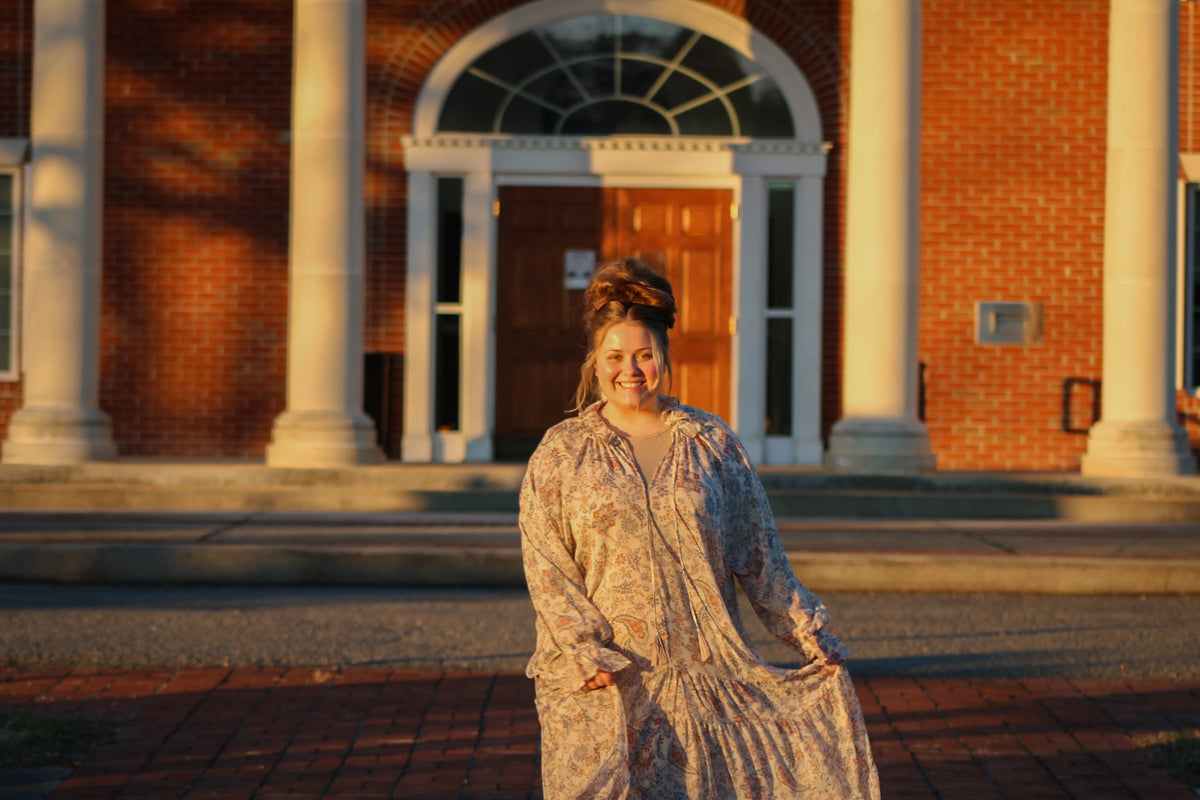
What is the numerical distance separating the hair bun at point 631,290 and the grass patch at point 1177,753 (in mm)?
2814

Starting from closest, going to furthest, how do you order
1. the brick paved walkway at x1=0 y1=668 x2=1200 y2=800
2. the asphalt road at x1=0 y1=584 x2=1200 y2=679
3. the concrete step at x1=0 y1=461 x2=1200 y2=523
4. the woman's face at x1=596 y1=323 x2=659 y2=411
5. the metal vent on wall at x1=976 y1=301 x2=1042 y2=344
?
1. the woman's face at x1=596 y1=323 x2=659 y2=411
2. the brick paved walkway at x1=0 y1=668 x2=1200 y2=800
3. the asphalt road at x1=0 y1=584 x2=1200 y2=679
4. the concrete step at x1=0 y1=461 x2=1200 y2=523
5. the metal vent on wall at x1=976 y1=301 x2=1042 y2=344

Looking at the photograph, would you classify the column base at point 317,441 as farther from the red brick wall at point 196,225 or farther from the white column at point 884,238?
the white column at point 884,238

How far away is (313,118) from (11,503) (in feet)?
13.0

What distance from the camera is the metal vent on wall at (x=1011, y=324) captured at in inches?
557

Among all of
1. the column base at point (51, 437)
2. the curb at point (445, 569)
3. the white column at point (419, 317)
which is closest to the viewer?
the curb at point (445, 569)

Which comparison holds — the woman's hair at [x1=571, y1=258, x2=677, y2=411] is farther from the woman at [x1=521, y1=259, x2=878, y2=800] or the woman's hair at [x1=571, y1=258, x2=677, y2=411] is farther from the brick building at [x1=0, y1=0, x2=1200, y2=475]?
the brick building at [x1=0, y1=0, x2=1200, y2=475]

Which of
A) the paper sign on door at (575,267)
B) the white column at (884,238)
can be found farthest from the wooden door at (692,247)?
the white column at (884,238)

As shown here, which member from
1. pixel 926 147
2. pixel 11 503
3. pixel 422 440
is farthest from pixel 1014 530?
pixel 11 503

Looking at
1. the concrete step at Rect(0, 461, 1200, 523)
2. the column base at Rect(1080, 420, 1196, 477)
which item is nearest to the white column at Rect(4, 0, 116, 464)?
the concrete step at Rect(0, 461, 1200, 523)

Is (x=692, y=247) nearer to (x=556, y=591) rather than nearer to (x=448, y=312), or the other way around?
(x=448, y=312)

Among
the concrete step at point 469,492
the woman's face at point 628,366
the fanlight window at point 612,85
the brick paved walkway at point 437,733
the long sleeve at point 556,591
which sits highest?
the fanlight window at point 612,85

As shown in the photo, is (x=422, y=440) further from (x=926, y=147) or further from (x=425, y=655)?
(x=425, y=655)

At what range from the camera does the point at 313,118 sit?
12484 millimetres

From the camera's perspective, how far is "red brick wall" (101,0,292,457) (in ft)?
46.2
